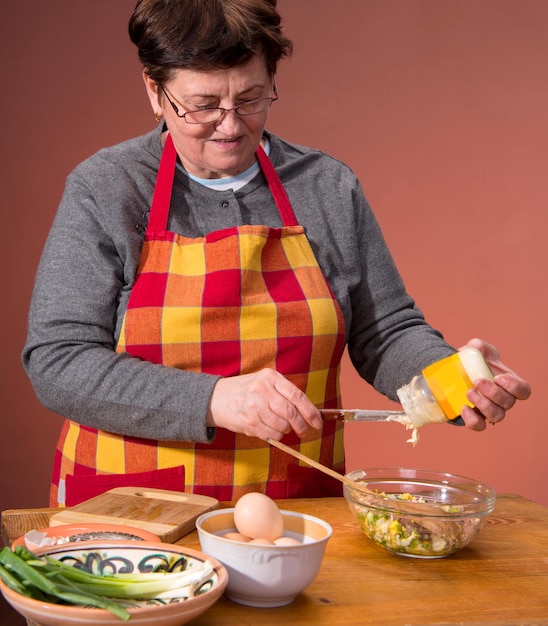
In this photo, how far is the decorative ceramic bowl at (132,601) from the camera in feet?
2.89

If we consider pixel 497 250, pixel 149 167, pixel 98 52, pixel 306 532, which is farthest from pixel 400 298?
pixel 98 52

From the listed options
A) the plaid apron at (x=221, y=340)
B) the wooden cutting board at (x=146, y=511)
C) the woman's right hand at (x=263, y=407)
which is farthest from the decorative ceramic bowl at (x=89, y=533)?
the plaid apron at (x=221, y=340)

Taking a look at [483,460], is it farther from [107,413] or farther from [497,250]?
[107,413]

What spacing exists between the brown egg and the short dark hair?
83cm

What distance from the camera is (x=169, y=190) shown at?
1751 mm

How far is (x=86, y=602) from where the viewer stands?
0.89m

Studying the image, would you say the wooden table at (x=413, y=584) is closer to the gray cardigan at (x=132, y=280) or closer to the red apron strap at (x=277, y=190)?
the gray cardigan at (x=132, y=280)

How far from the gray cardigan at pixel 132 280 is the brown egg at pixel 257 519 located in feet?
1.20

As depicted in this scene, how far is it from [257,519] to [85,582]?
0.26 meters

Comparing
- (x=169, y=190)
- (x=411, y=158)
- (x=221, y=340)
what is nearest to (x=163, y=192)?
(x=169, y=190)

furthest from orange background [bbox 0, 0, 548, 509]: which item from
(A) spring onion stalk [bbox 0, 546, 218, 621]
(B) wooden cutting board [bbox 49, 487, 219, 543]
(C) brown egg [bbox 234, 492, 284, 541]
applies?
(A) spring onion stalk [bbox 0, 546, 218, 621]

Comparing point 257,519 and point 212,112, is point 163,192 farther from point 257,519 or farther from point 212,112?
point 257,519

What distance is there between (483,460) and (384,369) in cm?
168

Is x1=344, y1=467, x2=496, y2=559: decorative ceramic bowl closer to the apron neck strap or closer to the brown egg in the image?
the brown egg
